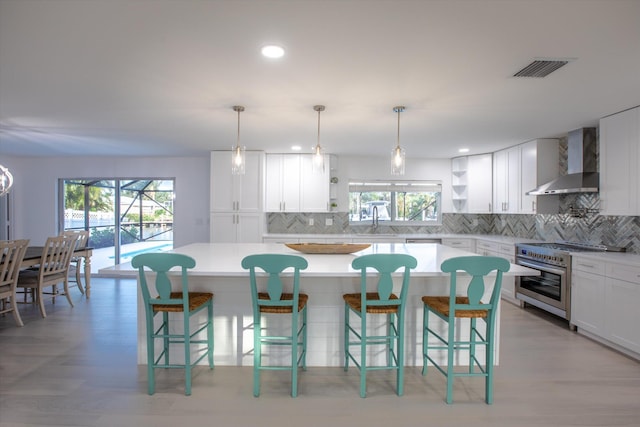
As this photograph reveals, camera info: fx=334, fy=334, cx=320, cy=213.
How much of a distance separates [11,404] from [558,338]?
15.1 ft

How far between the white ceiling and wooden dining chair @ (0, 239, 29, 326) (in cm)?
134

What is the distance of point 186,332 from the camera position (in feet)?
7.55

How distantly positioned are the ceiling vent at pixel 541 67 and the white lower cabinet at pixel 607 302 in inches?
74.9

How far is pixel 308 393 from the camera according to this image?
2342 mm

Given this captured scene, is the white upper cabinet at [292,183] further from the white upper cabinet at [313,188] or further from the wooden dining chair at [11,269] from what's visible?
the wooden dining chair at [11,269]

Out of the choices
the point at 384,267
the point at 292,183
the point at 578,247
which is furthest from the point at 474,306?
the point at 292,183

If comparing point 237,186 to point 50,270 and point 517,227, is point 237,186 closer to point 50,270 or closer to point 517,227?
point 50,270

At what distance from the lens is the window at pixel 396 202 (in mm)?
6027

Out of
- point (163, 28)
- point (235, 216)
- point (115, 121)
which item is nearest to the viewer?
point (163, 28)

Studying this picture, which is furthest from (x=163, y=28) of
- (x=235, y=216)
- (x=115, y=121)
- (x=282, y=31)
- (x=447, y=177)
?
(x=447, y=177)

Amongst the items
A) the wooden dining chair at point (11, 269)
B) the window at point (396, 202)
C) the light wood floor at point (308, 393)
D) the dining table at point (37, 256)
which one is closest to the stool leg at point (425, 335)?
the light wood floor at point (308, 393)

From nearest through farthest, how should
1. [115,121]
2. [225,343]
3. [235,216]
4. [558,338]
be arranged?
[225,343] → [558,338] → [115,121] → [235,216]

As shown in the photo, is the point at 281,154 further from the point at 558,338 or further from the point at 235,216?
the point at 558,338

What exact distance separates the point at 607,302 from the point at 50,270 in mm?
6330
